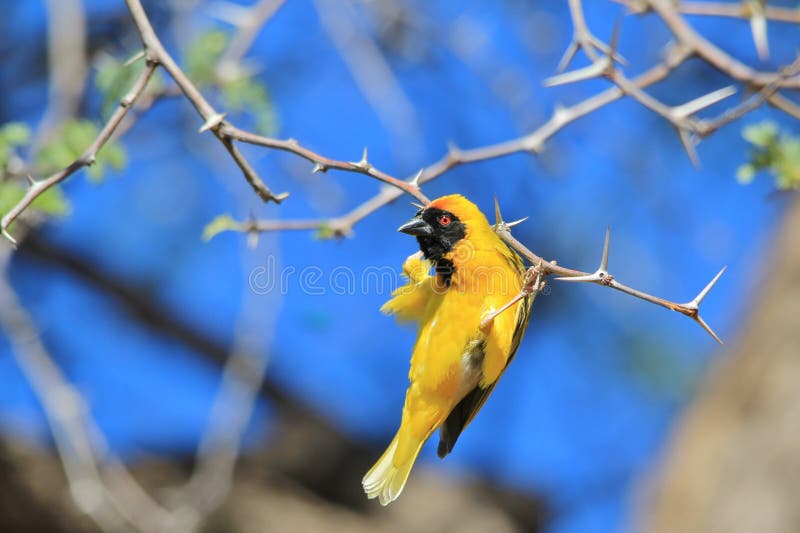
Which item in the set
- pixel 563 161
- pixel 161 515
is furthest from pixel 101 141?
pixel 563 161

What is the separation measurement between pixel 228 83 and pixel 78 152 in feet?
3.56

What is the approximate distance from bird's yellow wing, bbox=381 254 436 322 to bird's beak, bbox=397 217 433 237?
18 centimetres

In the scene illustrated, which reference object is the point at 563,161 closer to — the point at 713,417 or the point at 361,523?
the point at 713,417

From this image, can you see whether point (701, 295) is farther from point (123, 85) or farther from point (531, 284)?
point (123, 85)

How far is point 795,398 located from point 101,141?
17.9 ft

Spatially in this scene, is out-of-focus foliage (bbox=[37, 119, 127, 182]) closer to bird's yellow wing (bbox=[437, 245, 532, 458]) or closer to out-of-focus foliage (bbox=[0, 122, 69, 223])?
out-of-focus foliage (bbox=[0, 122, 69, 223])

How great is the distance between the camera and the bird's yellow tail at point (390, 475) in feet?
11.4

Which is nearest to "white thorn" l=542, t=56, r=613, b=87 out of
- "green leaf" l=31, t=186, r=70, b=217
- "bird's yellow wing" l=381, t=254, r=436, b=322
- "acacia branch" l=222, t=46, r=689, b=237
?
"acacia branch" l=222, t=46, r=689, b=237

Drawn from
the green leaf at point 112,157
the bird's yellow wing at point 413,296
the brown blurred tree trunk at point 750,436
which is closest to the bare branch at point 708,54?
the bird's yellow wing at point 413,296

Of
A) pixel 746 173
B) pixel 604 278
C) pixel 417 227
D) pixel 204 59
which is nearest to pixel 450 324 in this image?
pixel 417 227

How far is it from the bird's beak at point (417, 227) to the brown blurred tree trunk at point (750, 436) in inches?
139

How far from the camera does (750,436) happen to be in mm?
6332

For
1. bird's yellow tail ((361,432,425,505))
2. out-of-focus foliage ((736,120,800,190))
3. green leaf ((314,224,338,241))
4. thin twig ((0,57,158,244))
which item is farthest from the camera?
bird's yellow tail ((361,432,425,505))

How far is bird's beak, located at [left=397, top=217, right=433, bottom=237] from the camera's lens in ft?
11.8
